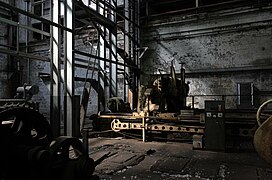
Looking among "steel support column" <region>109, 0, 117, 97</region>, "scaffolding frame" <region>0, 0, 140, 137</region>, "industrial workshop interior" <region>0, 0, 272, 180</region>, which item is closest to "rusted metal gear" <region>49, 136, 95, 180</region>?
"industrial workshop interior" <region>0, 0, 272, 180</region>

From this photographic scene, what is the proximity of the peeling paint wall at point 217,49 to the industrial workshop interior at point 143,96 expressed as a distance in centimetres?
4

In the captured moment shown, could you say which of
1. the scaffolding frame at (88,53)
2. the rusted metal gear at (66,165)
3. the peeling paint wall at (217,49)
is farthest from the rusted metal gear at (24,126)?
the peeling paint wall at (217,49)

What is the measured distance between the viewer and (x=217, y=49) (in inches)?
359

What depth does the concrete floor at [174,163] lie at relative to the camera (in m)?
3.11

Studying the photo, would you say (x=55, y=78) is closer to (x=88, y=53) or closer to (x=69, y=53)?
(x=69, y=53)

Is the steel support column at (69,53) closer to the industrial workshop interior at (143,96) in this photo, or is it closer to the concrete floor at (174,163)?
the industrial workshop interior at (143,96)

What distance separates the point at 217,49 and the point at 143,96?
17.1 feet

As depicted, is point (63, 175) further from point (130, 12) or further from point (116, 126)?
point (130, 12)

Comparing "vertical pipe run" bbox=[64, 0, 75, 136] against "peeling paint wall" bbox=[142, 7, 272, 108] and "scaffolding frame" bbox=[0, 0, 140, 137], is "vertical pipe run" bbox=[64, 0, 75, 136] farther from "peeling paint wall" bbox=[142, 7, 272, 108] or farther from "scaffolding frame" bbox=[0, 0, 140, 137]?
"peeling paint wall" bbox=[142, 7, 272, 108]

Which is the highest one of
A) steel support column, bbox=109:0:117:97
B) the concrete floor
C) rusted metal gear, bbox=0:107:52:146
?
steel support column, bbox=109:0:117:97

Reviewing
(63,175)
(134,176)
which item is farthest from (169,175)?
(63,175)

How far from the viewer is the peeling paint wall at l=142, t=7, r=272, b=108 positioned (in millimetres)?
8367

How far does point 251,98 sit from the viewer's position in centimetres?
837

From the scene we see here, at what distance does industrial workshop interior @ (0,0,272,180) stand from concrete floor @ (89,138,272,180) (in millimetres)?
20
